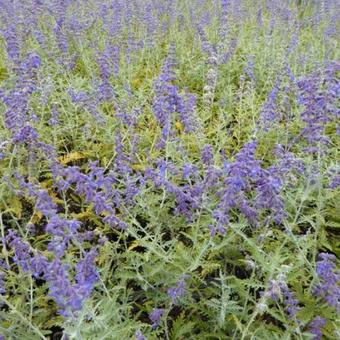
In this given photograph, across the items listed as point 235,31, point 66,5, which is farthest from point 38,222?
point 235,31

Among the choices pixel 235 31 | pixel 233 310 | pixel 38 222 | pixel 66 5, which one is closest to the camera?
pixel 233 310

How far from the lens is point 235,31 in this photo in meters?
6.89

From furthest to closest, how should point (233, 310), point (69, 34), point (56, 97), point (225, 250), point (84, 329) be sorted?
point (69, 34)
point (56, 97)
point (225, 250)
point (233, 310)
point (84, 329)

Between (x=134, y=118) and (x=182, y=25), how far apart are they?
12.7 ft

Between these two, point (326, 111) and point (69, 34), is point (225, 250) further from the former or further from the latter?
point (69, 34)

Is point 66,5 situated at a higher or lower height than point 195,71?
higher

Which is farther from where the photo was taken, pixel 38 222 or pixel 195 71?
pixel 195 71

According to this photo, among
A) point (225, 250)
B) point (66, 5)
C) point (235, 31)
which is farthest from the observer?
point (235, 31)

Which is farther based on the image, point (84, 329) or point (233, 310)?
point (233, 310)

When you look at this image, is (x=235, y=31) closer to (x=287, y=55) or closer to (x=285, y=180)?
(x=287, y=55)

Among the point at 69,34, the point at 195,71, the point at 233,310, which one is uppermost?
the point at 69,34

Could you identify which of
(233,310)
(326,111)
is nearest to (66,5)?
(326,111)

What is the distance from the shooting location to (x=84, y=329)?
7.06 feet

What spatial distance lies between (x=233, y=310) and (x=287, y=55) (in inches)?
139
